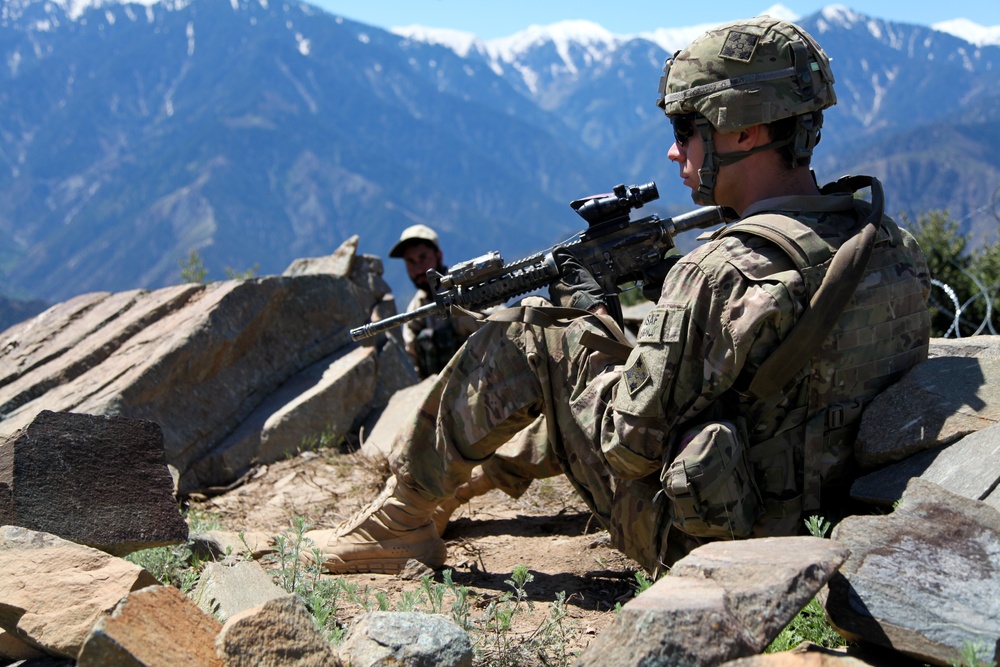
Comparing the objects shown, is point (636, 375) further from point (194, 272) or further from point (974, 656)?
point (194, 272)

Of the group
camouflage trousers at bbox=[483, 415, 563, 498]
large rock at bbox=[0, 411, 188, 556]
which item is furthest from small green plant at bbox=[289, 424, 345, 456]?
large rock at bbox=[0, 411, 188, 556]

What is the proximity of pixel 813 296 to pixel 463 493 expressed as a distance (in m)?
2.41

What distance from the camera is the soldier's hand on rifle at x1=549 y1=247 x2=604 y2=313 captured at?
3.74 metres

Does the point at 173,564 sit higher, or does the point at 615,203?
the point at 615,203

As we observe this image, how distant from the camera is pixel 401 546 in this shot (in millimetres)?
4039

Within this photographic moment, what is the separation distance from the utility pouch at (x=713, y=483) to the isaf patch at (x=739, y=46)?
1216mm

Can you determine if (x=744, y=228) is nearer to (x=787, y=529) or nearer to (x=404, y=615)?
(x=787, y=529)

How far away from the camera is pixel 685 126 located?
10.3 ft

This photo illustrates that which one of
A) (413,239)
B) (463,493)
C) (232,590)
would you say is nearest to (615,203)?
(463,493)

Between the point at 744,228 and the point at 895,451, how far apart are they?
85cm

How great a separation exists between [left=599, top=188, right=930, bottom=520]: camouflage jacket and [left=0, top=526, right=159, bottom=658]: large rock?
1635 mm

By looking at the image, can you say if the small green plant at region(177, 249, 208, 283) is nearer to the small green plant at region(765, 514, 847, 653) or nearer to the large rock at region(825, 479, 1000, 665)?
the small green plant at region(765, 514, 847, 653)

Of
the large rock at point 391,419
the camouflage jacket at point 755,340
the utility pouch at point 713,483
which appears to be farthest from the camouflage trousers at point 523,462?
the large rock at point 391,419

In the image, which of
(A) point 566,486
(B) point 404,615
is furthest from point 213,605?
(A) point 566,486
